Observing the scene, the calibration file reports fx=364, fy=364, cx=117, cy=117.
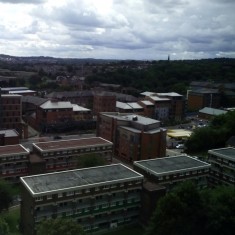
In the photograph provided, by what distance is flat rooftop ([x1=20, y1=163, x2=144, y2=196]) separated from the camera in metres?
26.0

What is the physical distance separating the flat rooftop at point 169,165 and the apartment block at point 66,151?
303 inches

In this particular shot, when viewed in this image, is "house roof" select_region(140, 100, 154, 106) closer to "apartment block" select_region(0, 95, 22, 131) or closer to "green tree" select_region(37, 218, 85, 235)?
"apartment block" select_region(0, 95, 22, 131)

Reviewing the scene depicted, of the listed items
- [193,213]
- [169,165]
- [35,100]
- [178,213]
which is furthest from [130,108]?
[178,213]

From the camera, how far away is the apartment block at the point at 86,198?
25578 mm

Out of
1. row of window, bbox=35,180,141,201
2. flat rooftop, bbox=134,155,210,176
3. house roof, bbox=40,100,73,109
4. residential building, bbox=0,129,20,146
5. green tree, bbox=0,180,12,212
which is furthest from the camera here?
house roof, bbox=40,100,73,109

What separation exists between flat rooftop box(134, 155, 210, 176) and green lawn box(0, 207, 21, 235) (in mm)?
10933

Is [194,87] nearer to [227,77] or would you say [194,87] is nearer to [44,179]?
[227,77]

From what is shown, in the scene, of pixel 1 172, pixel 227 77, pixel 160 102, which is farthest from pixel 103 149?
pixel 227 77

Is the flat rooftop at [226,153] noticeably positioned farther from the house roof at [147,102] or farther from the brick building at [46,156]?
the house roof at [147,102]

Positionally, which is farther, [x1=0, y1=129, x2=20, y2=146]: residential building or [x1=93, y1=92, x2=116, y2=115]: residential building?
[x1=93, y1=92, x2=116, y2=115]: residential building

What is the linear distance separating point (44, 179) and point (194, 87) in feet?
240

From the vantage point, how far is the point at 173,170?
104 feet

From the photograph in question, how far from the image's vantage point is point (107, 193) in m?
27.8

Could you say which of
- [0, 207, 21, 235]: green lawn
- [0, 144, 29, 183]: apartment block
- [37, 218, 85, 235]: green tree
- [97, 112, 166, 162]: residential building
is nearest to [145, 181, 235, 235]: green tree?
[37, 218, 85, 235]: green tree
